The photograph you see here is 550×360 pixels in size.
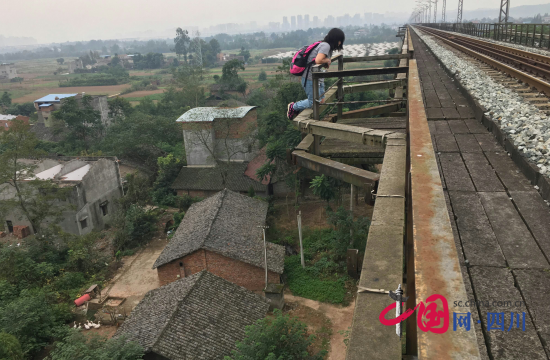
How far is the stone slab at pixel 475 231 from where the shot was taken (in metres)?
2.04

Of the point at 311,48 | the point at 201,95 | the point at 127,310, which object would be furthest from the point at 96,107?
the point at 311,48

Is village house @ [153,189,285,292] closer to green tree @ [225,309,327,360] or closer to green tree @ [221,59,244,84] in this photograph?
green tree @ [225,309,327,360]

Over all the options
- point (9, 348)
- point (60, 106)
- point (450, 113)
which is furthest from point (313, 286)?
point (60, 106)

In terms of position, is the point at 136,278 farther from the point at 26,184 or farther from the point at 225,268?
the point at 26,184

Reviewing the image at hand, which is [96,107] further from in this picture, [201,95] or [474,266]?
[474,266]

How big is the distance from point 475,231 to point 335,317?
8.91 meters

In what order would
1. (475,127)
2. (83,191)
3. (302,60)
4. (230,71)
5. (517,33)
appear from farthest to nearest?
(230,71) → (517,33) → (83,191) → (302,60) → (475,127)

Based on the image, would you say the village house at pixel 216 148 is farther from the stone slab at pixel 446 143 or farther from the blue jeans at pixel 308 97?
the stone slab at pixel 446 143

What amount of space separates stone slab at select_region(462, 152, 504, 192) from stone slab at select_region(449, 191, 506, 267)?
0.20 metres

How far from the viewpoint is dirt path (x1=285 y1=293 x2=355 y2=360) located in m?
9.35

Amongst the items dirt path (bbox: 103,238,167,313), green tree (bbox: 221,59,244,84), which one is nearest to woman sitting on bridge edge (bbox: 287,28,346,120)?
dirt path (bbox: 103,238,167,313)

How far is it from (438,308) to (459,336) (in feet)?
0.37

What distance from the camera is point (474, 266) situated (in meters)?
1.97

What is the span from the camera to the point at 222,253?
11820 mm
